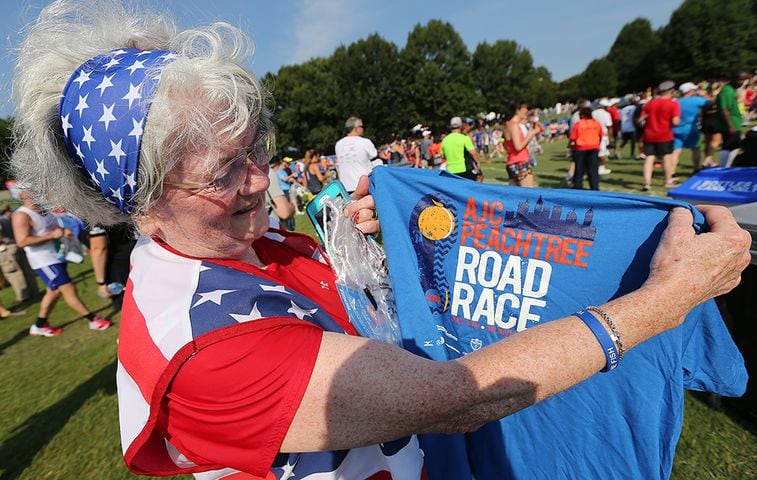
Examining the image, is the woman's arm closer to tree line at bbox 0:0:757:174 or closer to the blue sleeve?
the blue sleeve

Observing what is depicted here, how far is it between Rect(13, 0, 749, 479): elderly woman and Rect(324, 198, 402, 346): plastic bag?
1.01 feet

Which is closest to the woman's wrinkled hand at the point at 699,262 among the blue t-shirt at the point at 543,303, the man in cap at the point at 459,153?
the blue t-shirt at the point at 543,303

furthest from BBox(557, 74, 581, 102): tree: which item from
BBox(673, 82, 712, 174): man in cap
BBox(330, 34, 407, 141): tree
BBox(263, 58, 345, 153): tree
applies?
BBox(673, 82, 712, 174): man in cap

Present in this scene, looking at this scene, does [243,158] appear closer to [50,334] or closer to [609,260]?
[609,260]

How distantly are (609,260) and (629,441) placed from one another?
25.9 inches

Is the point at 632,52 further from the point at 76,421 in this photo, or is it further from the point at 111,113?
the point at 111,113

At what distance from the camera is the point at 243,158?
1103mm

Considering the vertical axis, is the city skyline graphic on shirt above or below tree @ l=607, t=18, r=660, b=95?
below

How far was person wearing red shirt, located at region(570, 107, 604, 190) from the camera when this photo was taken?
7.30 m

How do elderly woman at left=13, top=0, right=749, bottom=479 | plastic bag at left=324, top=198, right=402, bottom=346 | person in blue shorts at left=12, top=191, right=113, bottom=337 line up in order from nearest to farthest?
1. elderly woman at left=13, top=0, right=749, bottom=479
2. plastic bag at left=324, top=198, right=402, bottom=346
3. person in blue shorts at left=12, top=191, right=113, bottom=337

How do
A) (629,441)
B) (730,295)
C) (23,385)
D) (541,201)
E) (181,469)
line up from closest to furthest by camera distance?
(181,469), (629,441), (541,201), (730,295), (23,385)

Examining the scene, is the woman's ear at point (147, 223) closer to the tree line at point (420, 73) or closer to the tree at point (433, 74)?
the tree line at point (420, 73)

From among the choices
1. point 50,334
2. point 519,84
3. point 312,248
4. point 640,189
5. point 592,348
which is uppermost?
point 519,84

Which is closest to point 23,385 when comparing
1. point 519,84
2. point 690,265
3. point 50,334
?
point 50,334
